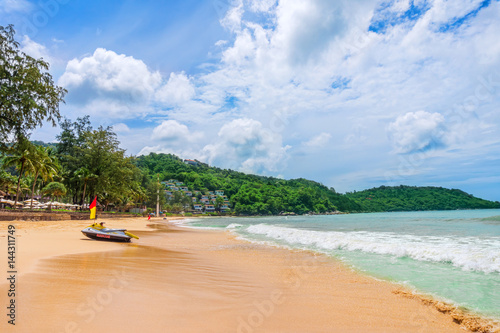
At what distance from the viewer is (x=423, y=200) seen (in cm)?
12006

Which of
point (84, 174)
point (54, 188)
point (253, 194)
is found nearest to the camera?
point (84, 174)

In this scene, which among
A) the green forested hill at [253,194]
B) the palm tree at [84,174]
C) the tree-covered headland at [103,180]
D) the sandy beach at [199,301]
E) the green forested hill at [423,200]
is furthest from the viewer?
the green forested hill at [253,194]

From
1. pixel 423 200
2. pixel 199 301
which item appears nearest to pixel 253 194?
pixel 423 200

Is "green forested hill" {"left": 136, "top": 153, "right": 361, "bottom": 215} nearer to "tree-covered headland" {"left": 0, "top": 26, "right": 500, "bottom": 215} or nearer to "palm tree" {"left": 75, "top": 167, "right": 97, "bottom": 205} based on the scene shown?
"tree-covered headland" {"left": 0, "top": 26, "right": 500, "bottom": 215}

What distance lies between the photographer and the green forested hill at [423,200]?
119 meters

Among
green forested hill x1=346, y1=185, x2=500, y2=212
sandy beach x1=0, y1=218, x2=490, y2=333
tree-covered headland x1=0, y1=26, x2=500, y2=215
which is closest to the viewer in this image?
sandy beach x1=0, y1=218, x2=490, y2=333

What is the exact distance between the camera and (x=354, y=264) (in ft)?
30.0

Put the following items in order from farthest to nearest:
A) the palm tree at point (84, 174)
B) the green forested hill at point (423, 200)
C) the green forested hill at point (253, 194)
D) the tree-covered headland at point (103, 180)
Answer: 1. the green forested hill at point (253, 194)
2. the green forested hill at point (423, 200)
3. the palm tree at point (84, 174)
4. the tree-covered headland at point (103, 180)

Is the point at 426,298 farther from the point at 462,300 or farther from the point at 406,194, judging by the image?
the point at 406,194

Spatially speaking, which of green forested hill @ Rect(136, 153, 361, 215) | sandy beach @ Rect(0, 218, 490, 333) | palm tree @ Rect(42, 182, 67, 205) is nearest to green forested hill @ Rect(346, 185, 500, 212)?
green forested hill @ Rect(136, 153, 361, 215)

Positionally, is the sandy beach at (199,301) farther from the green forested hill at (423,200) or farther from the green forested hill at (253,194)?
the green forested hill at (423,200)

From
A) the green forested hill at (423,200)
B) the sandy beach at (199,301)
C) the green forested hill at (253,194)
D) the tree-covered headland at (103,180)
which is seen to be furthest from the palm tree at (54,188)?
the green forested hill at (423,200)

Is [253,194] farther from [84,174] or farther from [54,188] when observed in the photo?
[54,188]

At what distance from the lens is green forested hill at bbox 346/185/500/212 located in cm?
11925
